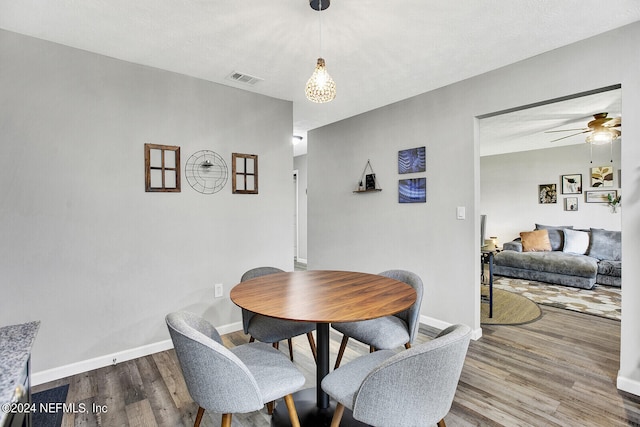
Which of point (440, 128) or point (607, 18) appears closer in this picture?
point (607, 18)

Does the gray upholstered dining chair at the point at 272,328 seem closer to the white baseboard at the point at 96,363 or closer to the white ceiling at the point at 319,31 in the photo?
the white baseboard at the point at 96,363

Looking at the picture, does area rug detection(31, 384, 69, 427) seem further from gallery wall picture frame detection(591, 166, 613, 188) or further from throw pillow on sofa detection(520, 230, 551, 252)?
gallery wall picture frame detection(591, 166, 613, 188)

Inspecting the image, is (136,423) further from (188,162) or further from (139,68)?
(139,68)

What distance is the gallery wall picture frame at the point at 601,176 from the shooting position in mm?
5441

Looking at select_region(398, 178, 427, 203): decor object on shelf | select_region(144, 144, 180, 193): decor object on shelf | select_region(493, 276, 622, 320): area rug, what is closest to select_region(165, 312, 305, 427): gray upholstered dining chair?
select_region(144, 144, 180, 193): decor object on shelf

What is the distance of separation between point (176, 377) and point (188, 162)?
1.77 metres

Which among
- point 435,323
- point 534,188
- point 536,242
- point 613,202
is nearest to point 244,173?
point 435,323

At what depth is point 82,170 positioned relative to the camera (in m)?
2.35

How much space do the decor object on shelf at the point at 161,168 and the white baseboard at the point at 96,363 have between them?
132cm

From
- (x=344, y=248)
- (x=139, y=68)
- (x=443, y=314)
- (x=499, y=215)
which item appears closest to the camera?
Answer: (x=139, y=68)

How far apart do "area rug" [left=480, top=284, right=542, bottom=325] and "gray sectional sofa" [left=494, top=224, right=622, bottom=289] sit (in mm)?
1146

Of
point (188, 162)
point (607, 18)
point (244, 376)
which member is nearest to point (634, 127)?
point (607, 18)

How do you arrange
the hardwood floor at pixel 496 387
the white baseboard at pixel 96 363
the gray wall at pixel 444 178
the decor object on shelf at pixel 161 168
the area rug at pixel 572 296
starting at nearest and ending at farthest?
1. the hardwood floor at pixel 496 387
2. the gray wall at pixel 444 178
3. the white baseboard at pixel 96 363
4. the decor object on shelf at pixel 161 168
5. the area rug at pixel 572 296

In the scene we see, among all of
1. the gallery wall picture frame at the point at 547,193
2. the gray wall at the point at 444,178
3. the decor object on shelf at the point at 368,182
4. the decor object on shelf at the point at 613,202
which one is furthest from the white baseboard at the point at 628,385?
the gallery wall picture frame at the point at 547,193
